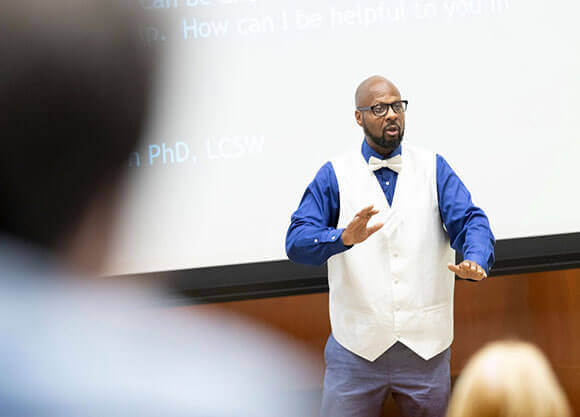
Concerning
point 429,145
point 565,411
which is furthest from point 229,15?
point 565,411

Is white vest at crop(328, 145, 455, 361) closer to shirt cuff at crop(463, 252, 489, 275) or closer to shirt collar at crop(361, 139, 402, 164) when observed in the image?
shirt collar at crop(361, 139, 402, 164)

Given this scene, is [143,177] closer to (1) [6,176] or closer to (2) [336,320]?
(1) [6,176]

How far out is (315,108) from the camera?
2.54 meters

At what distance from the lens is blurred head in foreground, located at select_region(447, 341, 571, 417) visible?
69cm

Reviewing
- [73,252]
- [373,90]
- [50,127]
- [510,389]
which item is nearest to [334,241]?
[373,90]

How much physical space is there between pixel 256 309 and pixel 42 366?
2.83 feet

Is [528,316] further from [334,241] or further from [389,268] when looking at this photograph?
[334,241]

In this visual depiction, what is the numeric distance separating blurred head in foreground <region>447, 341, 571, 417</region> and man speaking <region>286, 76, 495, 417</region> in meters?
1.03

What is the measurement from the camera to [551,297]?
2832 millimetres

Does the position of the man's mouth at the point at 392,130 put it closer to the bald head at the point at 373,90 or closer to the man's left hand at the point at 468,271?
the bald head at the point at 373,90

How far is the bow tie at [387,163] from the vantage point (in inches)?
72.9

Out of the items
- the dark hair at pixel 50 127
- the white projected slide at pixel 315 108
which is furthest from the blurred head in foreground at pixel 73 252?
the white projected slide at pixel 315 108

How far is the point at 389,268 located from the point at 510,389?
1.12 metres

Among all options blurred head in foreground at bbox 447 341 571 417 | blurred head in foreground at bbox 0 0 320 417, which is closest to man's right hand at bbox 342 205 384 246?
blurred head in foreground at bbox 447 341 571 417
